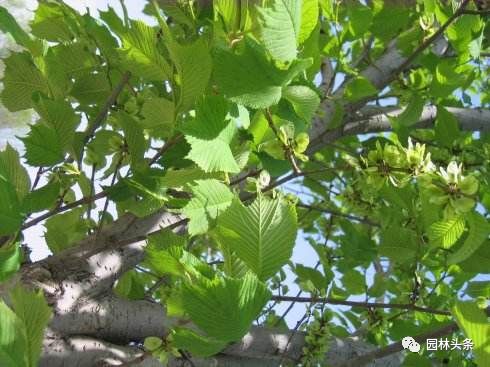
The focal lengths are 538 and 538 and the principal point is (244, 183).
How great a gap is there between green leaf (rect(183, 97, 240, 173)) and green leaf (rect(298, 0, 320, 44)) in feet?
0.39

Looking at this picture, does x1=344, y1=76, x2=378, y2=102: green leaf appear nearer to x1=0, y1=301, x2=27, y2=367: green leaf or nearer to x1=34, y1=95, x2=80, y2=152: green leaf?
x1=34, y1=95, x2=80, y2=152: green leaf

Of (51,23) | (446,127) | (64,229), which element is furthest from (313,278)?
(51,23)

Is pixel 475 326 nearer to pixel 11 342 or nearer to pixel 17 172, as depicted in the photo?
pixel 11 342

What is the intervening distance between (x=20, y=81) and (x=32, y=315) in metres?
0.47

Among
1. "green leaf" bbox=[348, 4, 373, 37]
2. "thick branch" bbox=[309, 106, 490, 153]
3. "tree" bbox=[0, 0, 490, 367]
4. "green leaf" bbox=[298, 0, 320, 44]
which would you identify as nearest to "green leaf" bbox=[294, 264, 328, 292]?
"tree" bbox=[0, 0, 490, 367]

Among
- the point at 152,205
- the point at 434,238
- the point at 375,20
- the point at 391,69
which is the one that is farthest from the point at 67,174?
the point at 391,69

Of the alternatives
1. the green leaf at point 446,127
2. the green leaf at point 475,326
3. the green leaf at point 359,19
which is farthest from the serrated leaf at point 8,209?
the green leaf at point 446,127

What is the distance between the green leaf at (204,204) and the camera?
578mm

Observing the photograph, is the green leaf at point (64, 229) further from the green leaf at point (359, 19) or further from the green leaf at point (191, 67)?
the green leaf at point (359, 19)

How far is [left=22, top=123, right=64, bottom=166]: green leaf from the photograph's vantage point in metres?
0.76

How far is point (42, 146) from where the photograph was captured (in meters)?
0.77

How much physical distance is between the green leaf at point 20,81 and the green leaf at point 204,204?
0.46 m

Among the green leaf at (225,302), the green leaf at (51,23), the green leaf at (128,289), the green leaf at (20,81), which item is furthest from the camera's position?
the green leaf at (128,289)

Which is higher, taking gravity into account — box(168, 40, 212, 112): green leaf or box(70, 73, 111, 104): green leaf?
box(70, 73, 111, 104): green leaf
